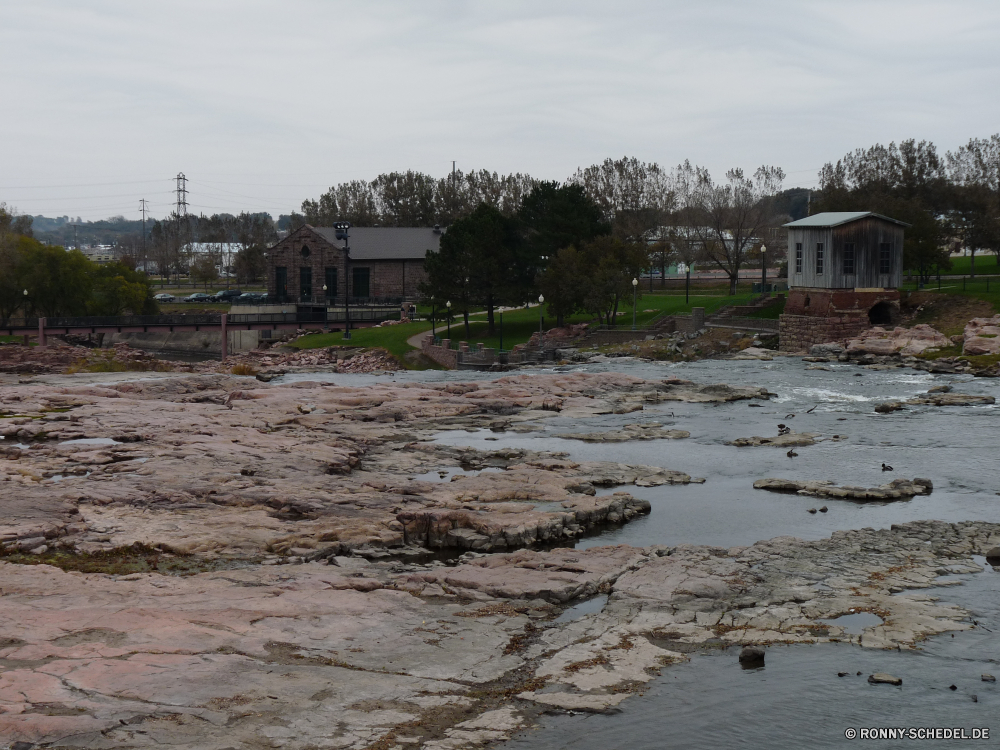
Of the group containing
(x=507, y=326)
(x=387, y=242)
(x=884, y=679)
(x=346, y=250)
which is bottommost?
Answer: (x=884, y=679)

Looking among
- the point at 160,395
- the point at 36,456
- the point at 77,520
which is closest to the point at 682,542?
the point at 77,520

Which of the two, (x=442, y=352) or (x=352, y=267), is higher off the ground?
(x=352, y=267)

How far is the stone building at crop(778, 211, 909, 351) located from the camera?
237ft

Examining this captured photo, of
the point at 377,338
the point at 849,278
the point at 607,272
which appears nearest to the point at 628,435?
the point at 849,278

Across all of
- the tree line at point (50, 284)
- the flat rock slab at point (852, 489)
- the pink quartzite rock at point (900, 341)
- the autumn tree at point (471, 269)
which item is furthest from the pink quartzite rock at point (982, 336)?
the tree line at point (50, 284)

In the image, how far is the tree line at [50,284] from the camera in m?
111

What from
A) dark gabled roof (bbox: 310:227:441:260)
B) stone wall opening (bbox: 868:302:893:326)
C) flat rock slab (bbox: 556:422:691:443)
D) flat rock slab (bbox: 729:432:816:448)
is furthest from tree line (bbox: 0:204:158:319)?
flat rock slab (bbox: 729:432:816:448)

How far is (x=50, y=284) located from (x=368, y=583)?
10042 centimetres

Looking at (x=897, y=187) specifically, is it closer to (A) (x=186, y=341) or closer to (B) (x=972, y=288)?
(B) (x=972, y=288)

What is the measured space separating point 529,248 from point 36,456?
58.6m

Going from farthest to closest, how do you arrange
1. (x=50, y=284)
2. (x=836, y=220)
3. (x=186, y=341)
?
(x=186, y=341), (x=50, y=284), (x=836, y=220)

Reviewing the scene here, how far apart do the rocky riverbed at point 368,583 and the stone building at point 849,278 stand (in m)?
32.6

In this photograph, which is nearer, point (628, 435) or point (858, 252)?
point (628, 435)

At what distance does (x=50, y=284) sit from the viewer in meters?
111
